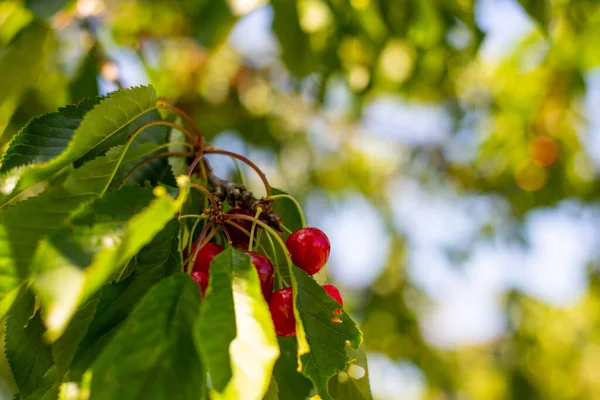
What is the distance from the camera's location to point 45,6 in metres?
1.57

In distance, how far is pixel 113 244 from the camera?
2.04 feet

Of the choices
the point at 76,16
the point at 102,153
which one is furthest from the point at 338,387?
the point at 76,16

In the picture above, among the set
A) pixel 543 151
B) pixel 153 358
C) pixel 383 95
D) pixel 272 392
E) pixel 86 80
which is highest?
pixel 543 151

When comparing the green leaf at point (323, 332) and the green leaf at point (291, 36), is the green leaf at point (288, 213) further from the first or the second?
the green leaf at point (291, 36)

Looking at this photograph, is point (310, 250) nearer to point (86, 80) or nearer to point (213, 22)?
point (213, 22)

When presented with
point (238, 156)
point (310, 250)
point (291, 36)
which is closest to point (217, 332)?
point (310, 250)

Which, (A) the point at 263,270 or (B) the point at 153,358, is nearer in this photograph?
(B) the point at 153,358

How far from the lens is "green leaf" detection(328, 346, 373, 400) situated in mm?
1021

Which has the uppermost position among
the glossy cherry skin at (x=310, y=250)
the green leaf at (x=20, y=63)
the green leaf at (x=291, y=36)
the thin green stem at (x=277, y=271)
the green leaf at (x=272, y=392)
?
the green leaf at (x=291, y=36)

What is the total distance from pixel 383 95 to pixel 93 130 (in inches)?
126

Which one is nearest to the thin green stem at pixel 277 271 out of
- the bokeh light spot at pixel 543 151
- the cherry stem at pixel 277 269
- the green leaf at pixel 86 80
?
the cherry stem at pixel 277 269

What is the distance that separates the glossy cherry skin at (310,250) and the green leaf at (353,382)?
0.18 metres

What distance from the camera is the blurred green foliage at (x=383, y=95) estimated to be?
2.06m

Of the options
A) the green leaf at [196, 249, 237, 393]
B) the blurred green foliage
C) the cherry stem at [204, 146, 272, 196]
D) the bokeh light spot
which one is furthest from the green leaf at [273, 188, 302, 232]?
the bokeh light spot
